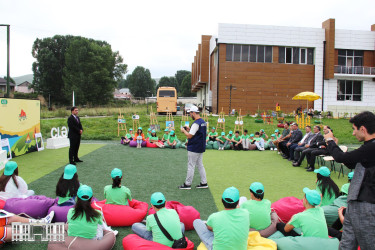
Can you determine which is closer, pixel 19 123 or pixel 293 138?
pixel 293 138

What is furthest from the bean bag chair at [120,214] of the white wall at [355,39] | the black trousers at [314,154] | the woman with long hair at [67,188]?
the white wall at [355,39]

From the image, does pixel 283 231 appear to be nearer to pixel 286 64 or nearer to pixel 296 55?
pixel 286 64

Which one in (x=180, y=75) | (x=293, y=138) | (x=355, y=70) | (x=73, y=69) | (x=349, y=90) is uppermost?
(x=180, y=75)

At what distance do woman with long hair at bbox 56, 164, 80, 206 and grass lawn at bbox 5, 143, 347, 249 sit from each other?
2.83 feet

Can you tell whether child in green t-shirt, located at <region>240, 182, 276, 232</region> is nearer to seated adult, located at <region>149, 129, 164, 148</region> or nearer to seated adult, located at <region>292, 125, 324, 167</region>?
seated adult, located at <region>292, 125, 324, 167</region>

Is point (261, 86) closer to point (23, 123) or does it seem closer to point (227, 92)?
point (227, 92)

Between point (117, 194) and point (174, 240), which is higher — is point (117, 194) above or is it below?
above

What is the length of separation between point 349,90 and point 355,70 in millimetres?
2388

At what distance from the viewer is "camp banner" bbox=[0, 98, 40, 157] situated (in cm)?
1126

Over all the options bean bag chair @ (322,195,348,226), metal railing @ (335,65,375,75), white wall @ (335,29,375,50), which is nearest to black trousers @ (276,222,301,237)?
bean bag chair @ (322,195,348,226)

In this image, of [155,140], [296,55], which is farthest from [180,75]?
[155,140]

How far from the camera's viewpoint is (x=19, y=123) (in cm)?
1213

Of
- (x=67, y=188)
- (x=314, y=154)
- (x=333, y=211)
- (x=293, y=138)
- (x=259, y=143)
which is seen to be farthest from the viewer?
(x=259, y=143)

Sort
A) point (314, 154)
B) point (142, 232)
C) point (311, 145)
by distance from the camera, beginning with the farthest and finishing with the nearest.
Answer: point (311, 145)
point (314, 154)
point (142, 232)
